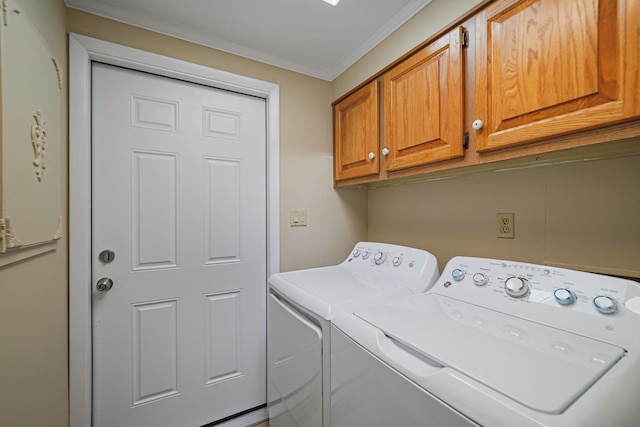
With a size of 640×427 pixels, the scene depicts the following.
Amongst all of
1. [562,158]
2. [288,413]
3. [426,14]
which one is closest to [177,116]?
[426,14]

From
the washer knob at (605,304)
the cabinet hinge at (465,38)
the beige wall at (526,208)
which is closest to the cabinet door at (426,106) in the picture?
the cabinet hinge at (465,38)

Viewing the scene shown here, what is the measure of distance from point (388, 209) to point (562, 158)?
974mm

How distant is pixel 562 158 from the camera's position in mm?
974

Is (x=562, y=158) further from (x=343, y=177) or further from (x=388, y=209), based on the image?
(x=343, y=177)

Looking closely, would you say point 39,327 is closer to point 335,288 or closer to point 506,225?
point 335,288

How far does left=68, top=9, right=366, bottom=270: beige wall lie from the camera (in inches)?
67.2

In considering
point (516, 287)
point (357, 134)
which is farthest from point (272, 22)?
point (516, 287)

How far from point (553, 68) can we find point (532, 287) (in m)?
0.71

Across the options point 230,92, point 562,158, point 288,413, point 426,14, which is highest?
point 426,14

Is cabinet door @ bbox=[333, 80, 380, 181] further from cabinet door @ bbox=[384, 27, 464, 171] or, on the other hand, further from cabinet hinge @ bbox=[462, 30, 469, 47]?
cabinet hinge @ bbox=[462, 30, 469, 47]

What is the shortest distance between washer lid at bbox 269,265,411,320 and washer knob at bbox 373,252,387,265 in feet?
0.23

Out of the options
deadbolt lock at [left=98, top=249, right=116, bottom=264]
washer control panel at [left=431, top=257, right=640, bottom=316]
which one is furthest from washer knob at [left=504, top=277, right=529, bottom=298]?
deadbolt lock at [left=98, top=249, right=116, bottom=264]

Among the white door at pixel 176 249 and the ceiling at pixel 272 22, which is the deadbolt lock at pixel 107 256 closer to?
the white door at pixel 176 249

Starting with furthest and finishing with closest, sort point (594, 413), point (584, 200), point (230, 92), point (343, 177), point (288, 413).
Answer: point (343, 177)
point (230, 92)
point (288, 413)
point (584, 200)
point (594, 413)
